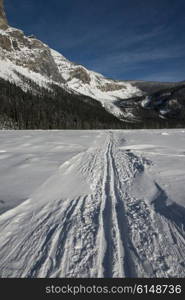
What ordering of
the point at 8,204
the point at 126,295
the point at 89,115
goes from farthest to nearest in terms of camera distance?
the point at 89,115 → the point at 8,204 → the point at 126,295

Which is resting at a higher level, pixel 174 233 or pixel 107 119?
pixel 107 119

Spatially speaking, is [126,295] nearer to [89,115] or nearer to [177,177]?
[177,177]

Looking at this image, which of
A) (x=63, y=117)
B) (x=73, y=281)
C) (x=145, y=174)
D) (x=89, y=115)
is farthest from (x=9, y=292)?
(x=89, y=115)

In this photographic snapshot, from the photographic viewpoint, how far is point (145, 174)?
22.2 ft

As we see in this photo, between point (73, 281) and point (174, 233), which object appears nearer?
point (73, 281)

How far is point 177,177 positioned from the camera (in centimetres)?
623

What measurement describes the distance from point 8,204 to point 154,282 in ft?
10.8

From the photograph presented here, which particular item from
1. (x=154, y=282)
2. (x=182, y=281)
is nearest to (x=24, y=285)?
(x=154, y=282)

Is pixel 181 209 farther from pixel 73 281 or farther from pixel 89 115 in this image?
pixel 89 115

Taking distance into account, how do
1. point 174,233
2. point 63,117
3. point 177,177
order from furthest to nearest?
1. point 63,117
2. point 177,177
3. point 174,233

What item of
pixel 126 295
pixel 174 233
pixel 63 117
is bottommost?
pixel 126 295

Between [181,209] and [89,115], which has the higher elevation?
[89,115]

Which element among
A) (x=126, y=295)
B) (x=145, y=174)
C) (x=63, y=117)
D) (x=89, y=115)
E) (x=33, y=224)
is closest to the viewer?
(x=126, y=295)

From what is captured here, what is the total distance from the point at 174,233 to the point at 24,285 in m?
2.37
